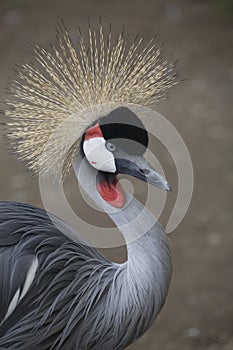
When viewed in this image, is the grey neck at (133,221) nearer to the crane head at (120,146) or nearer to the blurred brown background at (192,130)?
the crane head at (120,146)

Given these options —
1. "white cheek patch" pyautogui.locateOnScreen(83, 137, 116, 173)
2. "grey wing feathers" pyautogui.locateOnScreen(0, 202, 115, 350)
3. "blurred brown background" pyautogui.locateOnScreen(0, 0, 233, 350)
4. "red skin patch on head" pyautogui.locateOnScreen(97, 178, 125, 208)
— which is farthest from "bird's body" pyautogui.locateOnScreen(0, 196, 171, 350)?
"blurred brown background" pyautogui.locateOnScreen(0, 0, 233, 350)

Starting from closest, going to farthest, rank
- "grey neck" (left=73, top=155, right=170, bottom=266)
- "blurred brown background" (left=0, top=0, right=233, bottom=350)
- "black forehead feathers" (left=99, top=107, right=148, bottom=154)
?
"black forehead feathers" (left=99, top=107, right=148, bottom=154) → "grey neck" (left=73, top=155, right=170, bottom=266) → "blurred brown background" (left=0, top=0, right=233, bottom=350)

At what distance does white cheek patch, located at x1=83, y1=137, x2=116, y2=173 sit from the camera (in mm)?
1891

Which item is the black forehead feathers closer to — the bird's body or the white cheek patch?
the white cheek patch

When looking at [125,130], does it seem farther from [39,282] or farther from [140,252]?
[39,282]

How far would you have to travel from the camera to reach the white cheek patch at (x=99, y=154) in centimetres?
189

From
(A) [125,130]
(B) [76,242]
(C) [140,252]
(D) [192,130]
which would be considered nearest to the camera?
(A) [125,130]

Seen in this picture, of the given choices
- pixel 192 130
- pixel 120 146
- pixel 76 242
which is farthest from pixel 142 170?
pixel 192 130

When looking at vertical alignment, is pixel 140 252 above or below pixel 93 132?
below

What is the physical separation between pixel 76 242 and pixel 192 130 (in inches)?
64.2

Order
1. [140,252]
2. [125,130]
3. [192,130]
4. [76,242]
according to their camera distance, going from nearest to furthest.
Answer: [125,130] < [140,252] < [76,242] < [192,130]

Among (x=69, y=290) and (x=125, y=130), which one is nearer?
(x=125, y=130)

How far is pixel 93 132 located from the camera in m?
1.90

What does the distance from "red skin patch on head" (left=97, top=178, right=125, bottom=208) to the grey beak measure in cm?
7
